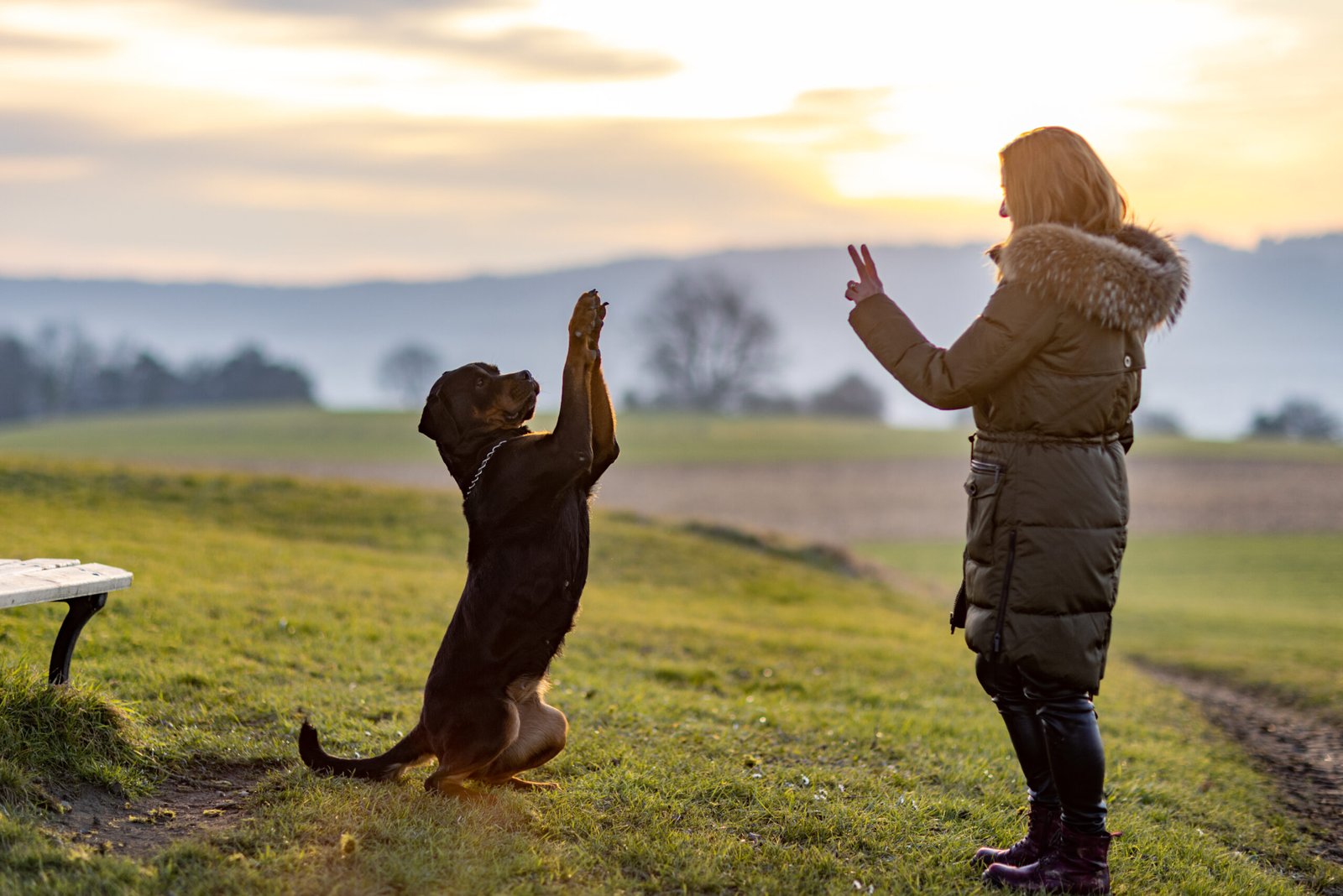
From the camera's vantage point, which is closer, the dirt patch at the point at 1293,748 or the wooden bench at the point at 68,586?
the wooden bench at the point at 68,586

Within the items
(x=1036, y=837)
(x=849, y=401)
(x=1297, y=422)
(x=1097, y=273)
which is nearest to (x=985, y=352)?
(x=1097, y=273)

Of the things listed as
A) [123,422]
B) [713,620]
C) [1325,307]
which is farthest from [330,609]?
[1325,307]

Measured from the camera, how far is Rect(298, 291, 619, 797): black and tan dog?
4.61 meters

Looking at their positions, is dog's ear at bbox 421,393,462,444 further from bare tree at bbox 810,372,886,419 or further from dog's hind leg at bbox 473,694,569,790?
bare tree at bbox 810,372,886,419

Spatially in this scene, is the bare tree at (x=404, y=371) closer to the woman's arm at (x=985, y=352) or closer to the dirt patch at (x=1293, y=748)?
the dirt patch at (x=1293, y=748)

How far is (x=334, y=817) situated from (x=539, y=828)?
2.86 feet

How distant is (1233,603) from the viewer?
23094 mm

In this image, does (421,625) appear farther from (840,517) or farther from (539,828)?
(840,517)

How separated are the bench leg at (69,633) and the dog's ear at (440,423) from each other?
1914 millimetres

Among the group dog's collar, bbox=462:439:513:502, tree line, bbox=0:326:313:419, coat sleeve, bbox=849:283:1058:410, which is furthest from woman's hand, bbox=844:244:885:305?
tree line, bbox=0:326:313:419

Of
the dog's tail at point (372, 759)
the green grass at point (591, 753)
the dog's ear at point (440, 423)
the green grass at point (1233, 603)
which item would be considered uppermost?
the dog's ear at point (440, 423)

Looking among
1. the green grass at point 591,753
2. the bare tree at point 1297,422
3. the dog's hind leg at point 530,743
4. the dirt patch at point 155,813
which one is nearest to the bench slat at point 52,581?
the green grass at point 591,753

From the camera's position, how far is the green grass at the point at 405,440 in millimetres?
48312

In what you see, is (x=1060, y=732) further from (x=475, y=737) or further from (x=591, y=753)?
(x=591, y=753)
